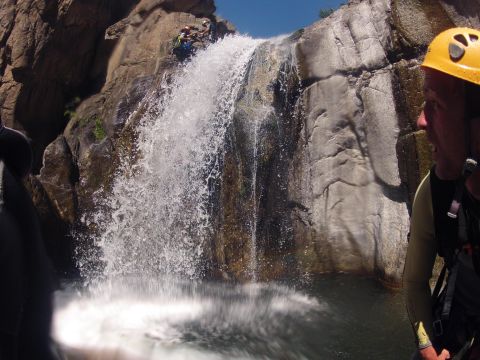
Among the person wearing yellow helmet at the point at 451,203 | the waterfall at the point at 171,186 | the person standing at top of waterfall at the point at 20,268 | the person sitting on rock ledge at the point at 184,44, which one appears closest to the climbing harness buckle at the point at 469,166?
the person wearing yellow helmet at the point at 451,203

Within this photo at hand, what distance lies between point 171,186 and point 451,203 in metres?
7.22

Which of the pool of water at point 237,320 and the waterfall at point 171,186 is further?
the waterfall at point 171,186

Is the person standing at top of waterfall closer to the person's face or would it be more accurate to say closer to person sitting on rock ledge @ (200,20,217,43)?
the person's face

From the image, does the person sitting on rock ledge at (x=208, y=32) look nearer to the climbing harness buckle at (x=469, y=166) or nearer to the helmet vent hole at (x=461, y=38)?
the helmet vent hole at (x=461, y=38)

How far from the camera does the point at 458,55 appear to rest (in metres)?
1.35

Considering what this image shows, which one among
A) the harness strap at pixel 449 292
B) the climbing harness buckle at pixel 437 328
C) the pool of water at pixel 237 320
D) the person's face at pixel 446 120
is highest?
the person's face at pixel 446 120

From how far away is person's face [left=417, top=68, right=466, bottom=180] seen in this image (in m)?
1.33

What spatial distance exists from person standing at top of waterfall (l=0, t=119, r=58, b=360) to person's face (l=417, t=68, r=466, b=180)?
113cm

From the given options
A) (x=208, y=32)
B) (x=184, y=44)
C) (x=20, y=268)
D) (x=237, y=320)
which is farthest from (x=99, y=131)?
(x=20, y=268)

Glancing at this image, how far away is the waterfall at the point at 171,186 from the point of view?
8.09m

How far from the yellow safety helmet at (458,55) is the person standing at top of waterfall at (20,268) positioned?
1.16m

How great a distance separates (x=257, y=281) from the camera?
7391 mm

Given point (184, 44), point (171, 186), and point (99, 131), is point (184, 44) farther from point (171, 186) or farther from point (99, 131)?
point (171, 186)

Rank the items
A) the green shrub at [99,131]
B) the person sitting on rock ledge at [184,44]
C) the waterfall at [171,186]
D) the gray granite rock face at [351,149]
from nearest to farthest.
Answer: the gray granite rock face at [351,149], the waterfall at [171,186], the green shrub at [99,131], the person sitting on rock ledge at [184,44]
